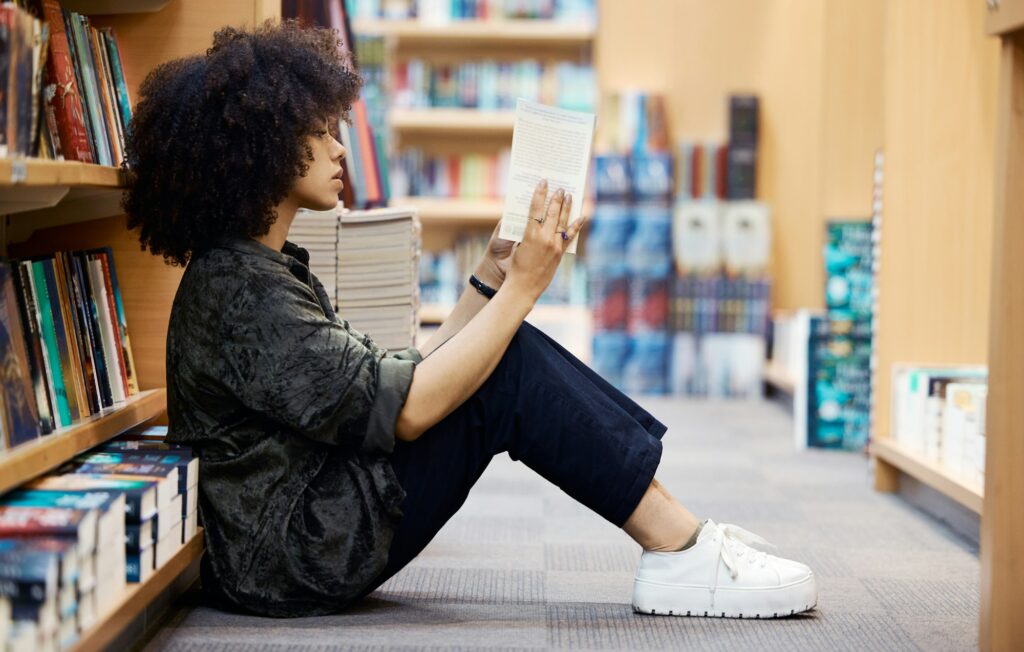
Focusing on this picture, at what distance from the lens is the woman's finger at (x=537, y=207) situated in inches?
67.9

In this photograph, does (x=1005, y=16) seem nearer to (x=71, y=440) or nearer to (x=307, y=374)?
(x=307, y=374)

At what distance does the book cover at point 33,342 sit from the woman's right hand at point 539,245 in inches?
24.7

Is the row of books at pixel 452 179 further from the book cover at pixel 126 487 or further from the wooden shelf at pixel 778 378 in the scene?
the book cover at pixel 126 487

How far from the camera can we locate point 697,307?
5578 millimetres

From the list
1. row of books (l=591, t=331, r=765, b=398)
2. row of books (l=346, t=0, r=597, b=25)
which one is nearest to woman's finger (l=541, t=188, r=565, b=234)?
row of books (l=591, t=331, r=765, b=398)

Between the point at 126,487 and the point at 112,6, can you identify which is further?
the point at 112,6

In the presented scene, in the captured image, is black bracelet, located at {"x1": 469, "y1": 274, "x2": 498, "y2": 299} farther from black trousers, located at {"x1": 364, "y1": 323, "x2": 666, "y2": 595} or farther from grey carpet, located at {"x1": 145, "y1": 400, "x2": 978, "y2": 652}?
grey carpet, located at {"x1": 145, "y1": 400, "x2": 978, "y2": 652}

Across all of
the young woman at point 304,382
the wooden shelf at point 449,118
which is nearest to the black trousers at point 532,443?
the young woman at point 304,382

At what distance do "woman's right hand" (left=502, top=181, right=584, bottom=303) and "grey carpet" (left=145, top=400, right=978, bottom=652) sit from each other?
20.1 inches

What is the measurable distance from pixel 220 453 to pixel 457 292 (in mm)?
4272

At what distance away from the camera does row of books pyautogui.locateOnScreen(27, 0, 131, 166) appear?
62.4 inches

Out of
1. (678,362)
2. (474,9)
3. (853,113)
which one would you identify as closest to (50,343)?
(853,113)

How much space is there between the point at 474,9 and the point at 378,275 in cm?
392

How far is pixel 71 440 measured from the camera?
1560 millimetres
